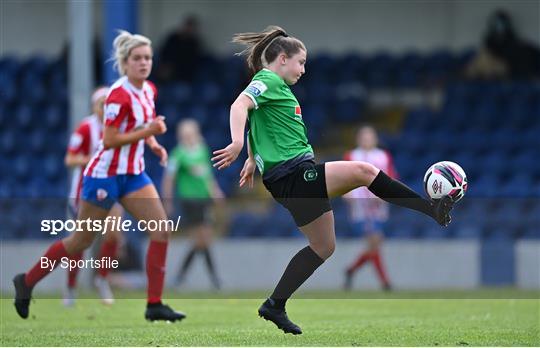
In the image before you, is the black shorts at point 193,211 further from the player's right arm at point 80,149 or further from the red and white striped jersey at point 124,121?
the red and white striped jersey at point 124,121

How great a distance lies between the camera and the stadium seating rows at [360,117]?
596 inches

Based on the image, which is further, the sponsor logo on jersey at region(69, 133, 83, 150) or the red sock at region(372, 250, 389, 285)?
the red sock at region(372, 250, 389, 285)

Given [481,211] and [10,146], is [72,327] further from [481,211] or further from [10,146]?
[10,146]

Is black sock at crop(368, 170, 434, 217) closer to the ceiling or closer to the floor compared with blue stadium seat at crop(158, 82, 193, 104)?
closer to the ceiling

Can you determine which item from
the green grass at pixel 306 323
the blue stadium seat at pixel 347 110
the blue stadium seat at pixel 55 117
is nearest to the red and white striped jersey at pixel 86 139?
the green grass at pixel 306 323

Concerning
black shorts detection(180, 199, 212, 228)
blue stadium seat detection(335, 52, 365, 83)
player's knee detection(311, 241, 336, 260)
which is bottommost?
black shorts detection(180, 199, 212, 228)

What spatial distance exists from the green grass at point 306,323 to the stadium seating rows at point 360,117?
232 cm

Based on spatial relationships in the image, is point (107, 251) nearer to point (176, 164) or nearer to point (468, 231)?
point (176, 164)

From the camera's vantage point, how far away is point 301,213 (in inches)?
291

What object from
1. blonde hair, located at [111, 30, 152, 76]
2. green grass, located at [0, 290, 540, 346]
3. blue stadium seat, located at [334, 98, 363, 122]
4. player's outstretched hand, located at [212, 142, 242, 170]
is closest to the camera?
player's outstretched hand, located at [212, 142, 242, 170]

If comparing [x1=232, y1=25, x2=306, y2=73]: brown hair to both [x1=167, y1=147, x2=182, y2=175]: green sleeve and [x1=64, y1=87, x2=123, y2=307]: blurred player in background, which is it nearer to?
[x1=64, y1=87, x2=123, y2=307]: blurred player in background

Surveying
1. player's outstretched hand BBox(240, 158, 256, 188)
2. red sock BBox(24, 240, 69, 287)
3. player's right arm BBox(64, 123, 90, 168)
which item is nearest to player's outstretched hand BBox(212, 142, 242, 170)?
player's outstretched hand BBox(240, 158, 256, 188)

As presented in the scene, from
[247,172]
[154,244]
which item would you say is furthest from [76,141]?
[247,172]

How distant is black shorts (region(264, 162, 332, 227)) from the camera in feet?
24.0
